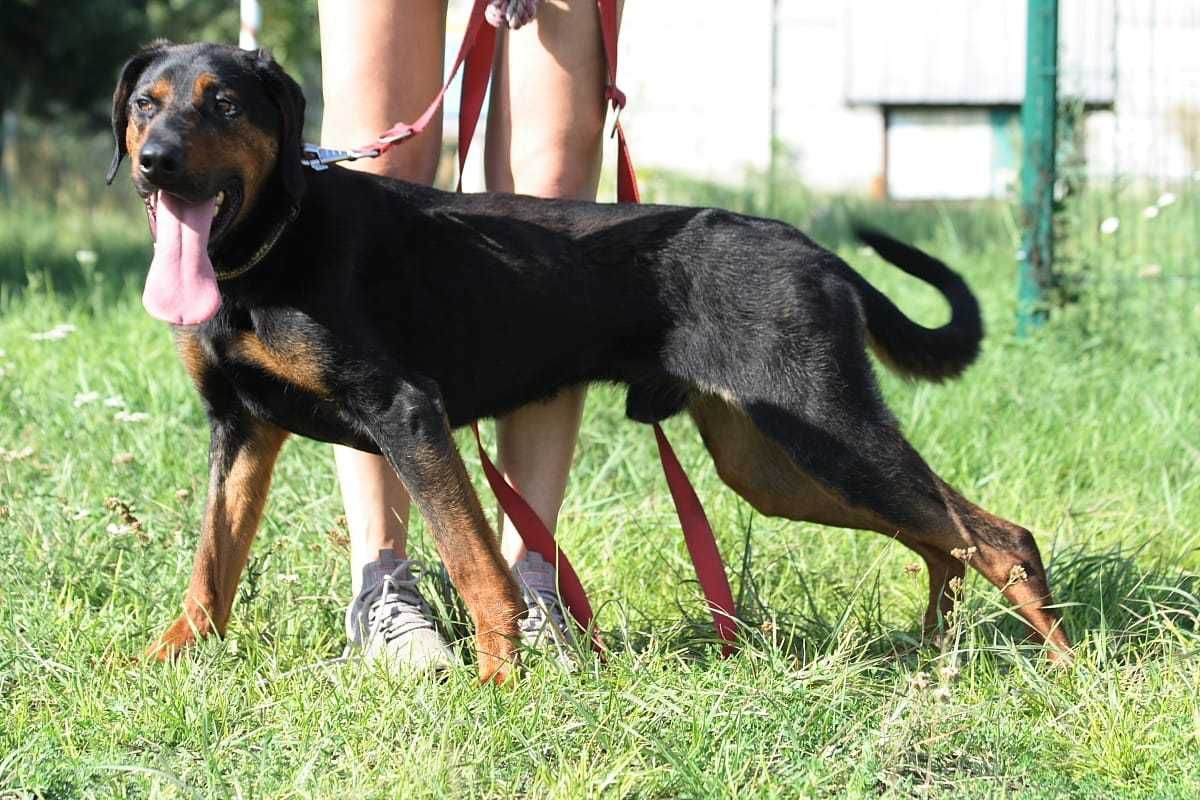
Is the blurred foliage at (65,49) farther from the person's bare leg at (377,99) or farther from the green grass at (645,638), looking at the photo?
the person's bare leg at (377,99)

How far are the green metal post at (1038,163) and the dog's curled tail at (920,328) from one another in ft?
9.17

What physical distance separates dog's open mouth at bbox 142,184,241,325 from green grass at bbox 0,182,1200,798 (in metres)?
Answer: 0.78

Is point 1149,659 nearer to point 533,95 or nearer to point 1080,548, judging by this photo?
point 1080,548

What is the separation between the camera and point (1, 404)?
4.95 meters

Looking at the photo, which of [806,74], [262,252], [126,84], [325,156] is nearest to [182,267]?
[262,252]

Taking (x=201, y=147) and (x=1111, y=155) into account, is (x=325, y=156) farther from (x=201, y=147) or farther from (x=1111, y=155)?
(x=1111, y=155)

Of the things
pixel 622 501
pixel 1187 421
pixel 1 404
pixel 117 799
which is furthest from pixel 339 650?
pixel 1187 421

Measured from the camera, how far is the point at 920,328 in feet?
11.4

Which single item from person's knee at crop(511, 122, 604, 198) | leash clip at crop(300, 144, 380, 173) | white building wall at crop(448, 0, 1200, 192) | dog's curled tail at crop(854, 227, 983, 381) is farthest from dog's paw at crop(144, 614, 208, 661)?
white building wall at crop(448, 0, 1200, 192)

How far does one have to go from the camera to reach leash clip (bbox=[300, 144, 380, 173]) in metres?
3.03

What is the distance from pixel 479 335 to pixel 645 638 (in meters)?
0.84

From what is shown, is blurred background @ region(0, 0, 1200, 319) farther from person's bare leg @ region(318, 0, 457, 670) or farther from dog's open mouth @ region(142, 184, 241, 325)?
dog's open mouth @ region(142, 184, 241, 325)

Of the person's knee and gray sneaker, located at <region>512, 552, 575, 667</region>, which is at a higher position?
the person's knee

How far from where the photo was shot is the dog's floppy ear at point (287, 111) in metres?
2.94
